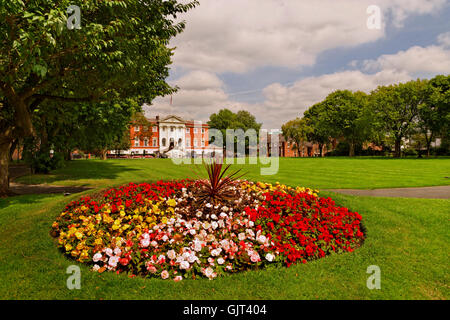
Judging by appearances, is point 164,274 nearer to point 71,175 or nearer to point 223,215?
point 223,215

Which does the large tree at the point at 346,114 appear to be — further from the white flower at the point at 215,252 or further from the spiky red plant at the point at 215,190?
the white flower at the point at 215,252

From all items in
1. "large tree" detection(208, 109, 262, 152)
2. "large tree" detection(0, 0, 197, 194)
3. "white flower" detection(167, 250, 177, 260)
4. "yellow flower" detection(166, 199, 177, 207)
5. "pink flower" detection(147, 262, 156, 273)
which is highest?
"large tree" detection(208, 109, 262, 152)

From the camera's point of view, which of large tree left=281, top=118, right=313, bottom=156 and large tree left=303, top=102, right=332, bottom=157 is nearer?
large tree left=303, top=102, right=332, bottom=157

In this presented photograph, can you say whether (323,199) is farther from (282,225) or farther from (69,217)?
(69,217)

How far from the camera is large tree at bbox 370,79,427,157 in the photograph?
53.1 metres

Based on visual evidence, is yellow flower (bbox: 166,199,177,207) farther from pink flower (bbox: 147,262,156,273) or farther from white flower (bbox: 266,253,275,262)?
white flower (bbox: 266,253,275,262)

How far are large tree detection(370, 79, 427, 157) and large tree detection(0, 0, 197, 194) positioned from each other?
5447cm

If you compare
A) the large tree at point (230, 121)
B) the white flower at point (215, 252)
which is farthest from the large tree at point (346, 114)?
the white flower at point (215, 252)

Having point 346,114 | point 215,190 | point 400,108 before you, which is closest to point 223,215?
point 215,190

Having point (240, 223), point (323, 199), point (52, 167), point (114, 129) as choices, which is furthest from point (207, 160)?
point (52, 167)

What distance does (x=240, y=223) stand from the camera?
20.5ft

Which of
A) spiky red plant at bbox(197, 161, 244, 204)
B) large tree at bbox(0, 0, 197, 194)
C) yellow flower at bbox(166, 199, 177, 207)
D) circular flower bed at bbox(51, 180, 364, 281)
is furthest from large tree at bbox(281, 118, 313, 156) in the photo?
yellow flower at bbox(166, 199, 177, 207)

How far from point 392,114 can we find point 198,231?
196 feet

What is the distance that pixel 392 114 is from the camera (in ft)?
176
